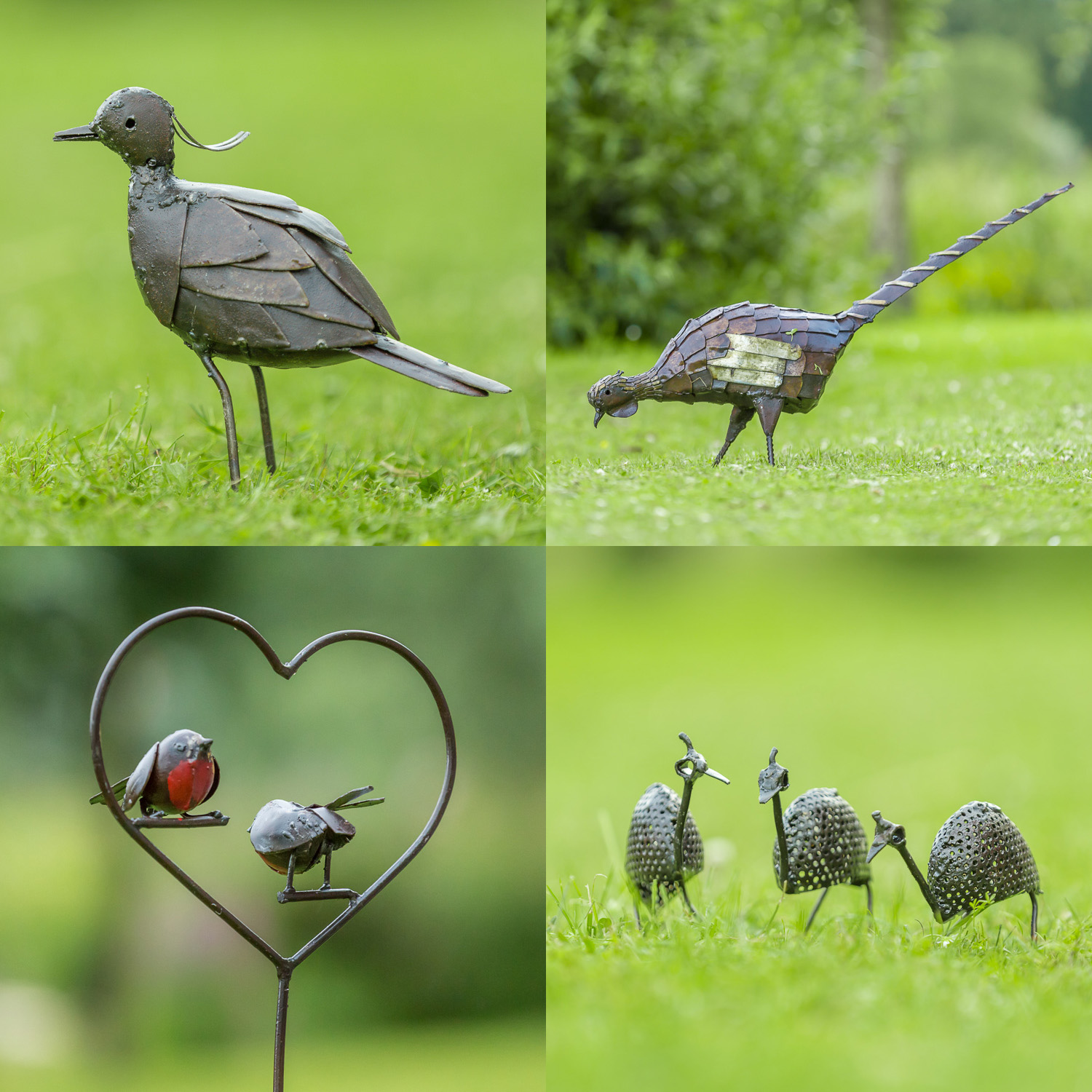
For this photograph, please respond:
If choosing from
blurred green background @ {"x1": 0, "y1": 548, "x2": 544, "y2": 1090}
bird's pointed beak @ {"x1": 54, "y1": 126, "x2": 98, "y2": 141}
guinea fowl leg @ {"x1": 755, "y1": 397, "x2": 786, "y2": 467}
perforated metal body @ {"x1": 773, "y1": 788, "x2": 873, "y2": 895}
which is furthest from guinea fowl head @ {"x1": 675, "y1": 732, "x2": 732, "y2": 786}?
blurred green background @ {"x1": 0, "y1": 548, "x2": 544, "y2": 1090}

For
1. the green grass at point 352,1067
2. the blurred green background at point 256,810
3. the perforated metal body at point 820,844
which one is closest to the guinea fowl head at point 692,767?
the perforated metal body at point 820,844

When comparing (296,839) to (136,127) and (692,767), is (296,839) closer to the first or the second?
(692,767)

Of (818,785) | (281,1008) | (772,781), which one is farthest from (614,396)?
(818,785)

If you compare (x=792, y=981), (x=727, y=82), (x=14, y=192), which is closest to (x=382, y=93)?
(x=14, y=192)

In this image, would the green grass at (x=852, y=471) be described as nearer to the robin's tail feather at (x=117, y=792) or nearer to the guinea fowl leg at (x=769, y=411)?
the guinea fowl leg at (x=769, y=411)

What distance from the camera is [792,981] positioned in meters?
1.50

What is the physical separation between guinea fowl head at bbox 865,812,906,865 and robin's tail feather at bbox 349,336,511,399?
2.91 ft

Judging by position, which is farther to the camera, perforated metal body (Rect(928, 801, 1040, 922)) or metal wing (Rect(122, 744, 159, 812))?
perforated metal body (Rect(928, 801, 1040, 922))

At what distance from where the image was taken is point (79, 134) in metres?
1.69

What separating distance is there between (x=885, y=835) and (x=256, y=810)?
1931 millimetres

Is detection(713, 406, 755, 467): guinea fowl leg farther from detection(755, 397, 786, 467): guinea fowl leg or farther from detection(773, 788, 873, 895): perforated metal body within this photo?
detection(773, 788, 873, 895): perforated metal body

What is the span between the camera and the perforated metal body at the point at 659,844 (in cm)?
167

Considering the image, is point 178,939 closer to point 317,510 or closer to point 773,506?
point 317,510

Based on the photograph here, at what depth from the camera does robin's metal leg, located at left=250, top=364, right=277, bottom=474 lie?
1.82 m
